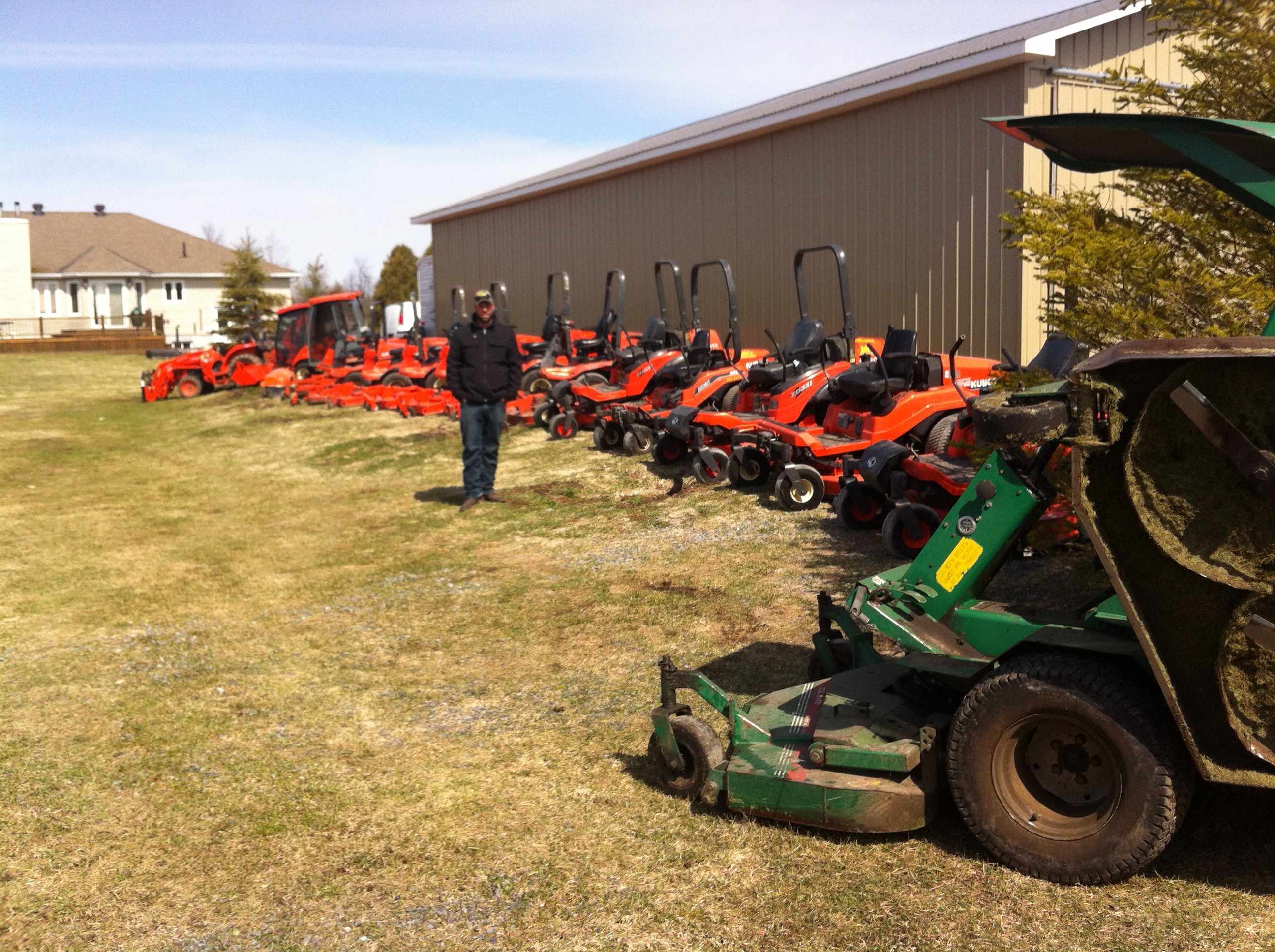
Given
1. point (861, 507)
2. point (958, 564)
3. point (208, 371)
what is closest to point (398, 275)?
point (208, 371)

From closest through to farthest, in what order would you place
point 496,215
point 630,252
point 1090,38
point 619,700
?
point 619,700
point 1090,38
point 630,252
point 496,215

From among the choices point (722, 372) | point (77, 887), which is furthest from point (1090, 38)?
point (77, 887)

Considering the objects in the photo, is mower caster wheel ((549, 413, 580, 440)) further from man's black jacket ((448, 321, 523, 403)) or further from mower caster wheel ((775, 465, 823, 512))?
mower caster wheel ((775, 465, 823, 512))

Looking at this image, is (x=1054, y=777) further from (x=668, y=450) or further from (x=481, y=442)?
(x=668, y=450)

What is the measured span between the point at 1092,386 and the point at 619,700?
298cm

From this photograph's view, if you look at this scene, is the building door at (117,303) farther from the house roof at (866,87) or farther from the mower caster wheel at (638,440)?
the mower caster wheel at (638,440)

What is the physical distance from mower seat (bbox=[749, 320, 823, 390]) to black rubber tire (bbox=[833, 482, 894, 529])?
3.11 m

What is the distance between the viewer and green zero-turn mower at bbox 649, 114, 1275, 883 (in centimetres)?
334

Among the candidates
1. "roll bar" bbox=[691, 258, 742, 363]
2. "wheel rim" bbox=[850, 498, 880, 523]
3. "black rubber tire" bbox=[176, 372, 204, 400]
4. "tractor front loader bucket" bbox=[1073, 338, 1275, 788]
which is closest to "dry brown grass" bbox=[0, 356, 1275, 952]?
"wheel rim" bbox=[850, 498, 880, 523]

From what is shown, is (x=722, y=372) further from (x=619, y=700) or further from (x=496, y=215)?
(x=496, y=215)

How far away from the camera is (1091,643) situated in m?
3.73

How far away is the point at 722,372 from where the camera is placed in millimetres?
12898

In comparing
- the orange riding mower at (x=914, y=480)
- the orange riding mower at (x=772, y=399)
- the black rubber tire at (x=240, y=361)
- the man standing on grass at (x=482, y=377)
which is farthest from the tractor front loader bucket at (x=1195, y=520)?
the black rubber tire at (x=240, y=361)

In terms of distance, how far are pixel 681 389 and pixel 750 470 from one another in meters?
3.44
